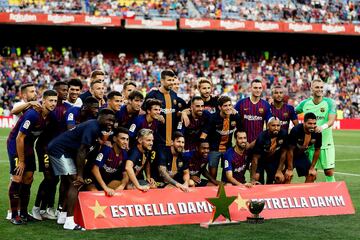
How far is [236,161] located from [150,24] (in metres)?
27.9

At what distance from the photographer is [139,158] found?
922 centimetres

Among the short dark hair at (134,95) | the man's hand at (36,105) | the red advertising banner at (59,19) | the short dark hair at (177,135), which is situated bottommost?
the short dark hair at (177,135)

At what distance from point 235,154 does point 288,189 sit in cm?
89

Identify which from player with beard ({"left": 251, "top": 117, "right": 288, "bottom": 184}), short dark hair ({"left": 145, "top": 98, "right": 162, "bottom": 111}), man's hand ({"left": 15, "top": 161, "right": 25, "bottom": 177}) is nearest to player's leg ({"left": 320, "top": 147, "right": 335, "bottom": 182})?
player with beard ({"left": 251, "top": 117, "right": 288, "bottom": 184})

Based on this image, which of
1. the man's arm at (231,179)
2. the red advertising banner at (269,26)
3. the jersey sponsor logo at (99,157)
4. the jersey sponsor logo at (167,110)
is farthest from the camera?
the red advertising banner at (269,26)

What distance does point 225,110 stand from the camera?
10031mm

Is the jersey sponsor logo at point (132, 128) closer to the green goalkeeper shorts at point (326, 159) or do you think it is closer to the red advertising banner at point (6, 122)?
the green goalkeeper shorts at point (326, 159)

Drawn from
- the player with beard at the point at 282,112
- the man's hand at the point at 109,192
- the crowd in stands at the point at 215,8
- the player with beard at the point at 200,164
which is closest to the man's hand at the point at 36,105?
the man's hand at the point at 109,192

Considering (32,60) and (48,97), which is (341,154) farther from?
(32,60)

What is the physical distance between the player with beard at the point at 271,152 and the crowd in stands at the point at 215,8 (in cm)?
2721

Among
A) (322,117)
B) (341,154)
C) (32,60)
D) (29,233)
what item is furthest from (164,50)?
(29,233)

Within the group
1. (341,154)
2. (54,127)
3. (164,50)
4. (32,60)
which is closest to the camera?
(54,127)

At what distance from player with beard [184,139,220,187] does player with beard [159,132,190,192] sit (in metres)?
0.25

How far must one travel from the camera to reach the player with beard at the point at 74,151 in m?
8.34
